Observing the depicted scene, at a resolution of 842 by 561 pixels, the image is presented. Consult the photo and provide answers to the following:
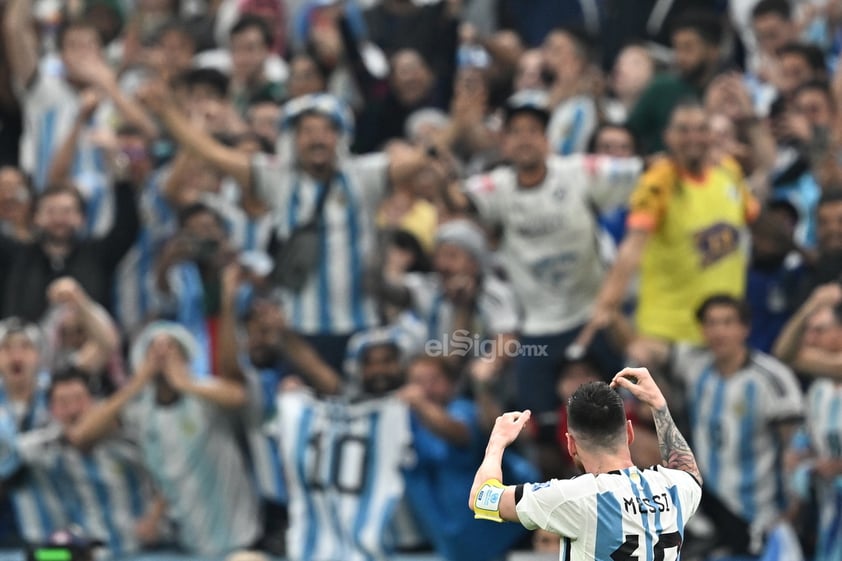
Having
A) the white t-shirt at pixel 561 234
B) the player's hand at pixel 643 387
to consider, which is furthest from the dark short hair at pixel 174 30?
the player's hand at pixel 643 387

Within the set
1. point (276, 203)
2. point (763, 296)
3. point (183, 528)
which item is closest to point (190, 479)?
point (183, 528)

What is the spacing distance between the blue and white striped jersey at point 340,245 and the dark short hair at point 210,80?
2263 mm

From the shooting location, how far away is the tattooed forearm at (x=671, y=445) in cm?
618

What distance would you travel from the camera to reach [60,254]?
12.0m

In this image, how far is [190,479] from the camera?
11.2 m

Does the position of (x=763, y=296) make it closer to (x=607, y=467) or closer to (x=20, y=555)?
(x=20, y=555)

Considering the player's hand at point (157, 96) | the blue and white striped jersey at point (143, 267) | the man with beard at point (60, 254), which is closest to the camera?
the player's hand at point (157, 96)

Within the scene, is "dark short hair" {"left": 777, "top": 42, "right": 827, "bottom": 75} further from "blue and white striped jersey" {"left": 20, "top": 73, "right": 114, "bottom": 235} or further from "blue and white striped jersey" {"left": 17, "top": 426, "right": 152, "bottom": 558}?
"blue and white striped jersey" {"left": 17, "top": 426, "right": 152, "bottom": 558}

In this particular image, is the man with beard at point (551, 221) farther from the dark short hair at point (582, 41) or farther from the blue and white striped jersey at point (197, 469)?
the blue and white striped jersey at point (197, 469)

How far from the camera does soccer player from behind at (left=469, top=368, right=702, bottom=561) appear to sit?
19.1 ft

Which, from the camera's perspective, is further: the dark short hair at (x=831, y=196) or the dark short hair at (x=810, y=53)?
the dark short hair at (x=810, y=53)

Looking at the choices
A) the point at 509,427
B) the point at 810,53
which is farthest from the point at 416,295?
the point at 509,427

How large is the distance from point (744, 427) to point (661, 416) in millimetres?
4384

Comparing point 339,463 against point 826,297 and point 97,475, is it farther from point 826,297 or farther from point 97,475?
point 826,297
